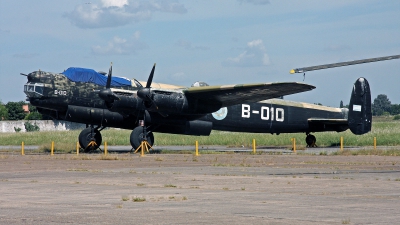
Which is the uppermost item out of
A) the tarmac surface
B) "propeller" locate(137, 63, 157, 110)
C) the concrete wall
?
the concrete wall

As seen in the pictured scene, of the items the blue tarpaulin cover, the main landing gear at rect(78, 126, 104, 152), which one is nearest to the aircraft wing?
the blue tarpaulin cover

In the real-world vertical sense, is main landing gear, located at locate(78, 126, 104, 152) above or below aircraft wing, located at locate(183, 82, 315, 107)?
below

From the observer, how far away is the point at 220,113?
37500 mm

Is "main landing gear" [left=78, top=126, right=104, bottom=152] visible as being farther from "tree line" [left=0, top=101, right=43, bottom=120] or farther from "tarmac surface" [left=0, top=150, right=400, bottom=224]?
"tree line" [left=0, top=101, right=43, bottom=120]

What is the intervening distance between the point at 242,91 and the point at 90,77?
837 cm

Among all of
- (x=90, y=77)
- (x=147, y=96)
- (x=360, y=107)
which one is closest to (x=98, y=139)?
(x=90, y=77)

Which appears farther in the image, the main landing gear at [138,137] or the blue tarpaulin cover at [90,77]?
the blue tarpaulin cover at [90,77]

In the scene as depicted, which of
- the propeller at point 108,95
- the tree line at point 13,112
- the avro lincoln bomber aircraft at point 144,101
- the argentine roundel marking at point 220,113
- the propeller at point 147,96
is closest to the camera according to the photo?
the propeller at point 147,96

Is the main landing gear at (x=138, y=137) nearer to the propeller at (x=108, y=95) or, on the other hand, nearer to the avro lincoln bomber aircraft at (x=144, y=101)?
the avro lincoln bomber aircraft at (x=144, y=101)

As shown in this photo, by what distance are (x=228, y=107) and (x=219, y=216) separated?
27857 millimetres

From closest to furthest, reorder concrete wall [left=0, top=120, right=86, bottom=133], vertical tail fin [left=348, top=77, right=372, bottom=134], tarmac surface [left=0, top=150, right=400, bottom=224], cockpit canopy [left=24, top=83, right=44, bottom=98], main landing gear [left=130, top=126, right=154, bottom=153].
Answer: tarmac surface [left=0, top=150, right=400, bottom=224], cockpit canopy [left=24, top=83, right=44, bottom=98], main landing gear [left=130, top=126, right=154, bottom=153], vertical tail fin [left=348, top=77, right=372, bottom=134], concrete wall [left=0, top=120, right=86, bottom=133]

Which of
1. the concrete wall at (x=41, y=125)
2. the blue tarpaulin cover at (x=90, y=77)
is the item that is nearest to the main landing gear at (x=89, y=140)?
the blue tarpaulin cover at (x=90, y=77)

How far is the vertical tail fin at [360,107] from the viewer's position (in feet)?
110

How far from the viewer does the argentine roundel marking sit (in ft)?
122
